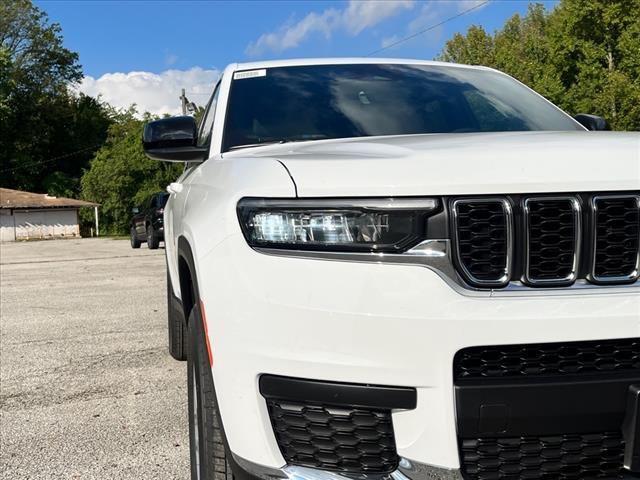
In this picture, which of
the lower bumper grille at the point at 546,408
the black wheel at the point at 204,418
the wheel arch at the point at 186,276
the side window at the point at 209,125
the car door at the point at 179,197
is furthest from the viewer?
the side window at the point at 209,125

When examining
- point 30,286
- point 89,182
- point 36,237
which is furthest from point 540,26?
point 30,286

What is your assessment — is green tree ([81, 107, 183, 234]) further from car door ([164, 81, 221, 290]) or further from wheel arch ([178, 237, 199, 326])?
wheel arch ([178, 237, 199, 326])

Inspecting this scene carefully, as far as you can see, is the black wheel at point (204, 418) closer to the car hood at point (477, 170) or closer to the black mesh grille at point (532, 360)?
the car hood at point (477, 170)

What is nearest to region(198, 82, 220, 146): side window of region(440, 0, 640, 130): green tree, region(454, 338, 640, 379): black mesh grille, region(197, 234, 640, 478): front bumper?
region(197, 234, 640, 478): front bumper

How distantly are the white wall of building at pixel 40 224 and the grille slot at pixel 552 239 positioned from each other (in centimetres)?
5392

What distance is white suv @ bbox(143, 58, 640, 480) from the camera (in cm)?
163

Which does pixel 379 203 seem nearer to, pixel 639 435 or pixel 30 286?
pixel 639 435

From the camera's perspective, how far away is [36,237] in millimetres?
51375

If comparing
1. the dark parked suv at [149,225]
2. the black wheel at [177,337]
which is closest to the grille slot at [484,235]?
the black wheel at [177,337]

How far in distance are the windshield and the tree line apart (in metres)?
23.8

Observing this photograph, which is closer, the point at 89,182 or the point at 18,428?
the point at 18,428

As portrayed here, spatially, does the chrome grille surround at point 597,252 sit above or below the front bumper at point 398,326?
above

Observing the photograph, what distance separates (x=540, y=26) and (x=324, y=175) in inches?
2341

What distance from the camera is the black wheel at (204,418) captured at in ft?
6.59
